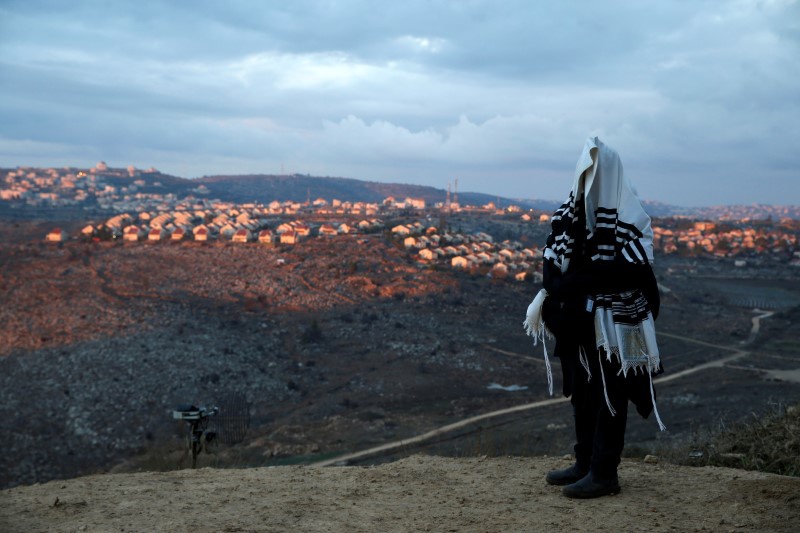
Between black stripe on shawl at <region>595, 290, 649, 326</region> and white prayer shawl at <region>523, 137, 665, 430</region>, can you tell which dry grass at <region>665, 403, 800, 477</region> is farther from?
black stripe on shawl at <region>595, 290, 649, 326</region>

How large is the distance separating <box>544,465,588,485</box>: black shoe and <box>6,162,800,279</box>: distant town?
33.3 metres

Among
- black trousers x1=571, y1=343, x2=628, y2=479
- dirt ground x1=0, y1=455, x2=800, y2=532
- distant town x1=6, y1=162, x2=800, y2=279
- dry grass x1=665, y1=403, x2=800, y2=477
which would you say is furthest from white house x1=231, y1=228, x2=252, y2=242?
black trousers x1=571, y1=343, x2=628, y2=479

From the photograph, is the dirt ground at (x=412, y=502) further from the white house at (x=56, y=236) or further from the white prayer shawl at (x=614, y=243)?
the white house at (x=56, y=236)

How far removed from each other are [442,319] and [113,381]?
666 inches

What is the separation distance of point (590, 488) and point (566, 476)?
33 cm

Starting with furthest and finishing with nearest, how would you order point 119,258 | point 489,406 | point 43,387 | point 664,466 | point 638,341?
point 119,258, point 43,387, point 489,406, point 664,466, point 638,341

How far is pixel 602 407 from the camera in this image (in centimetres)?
446

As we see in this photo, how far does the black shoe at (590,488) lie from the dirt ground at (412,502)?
0.06 meters

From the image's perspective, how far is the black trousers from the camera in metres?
4.43

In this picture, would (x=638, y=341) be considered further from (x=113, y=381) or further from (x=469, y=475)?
(x=113, y=381)

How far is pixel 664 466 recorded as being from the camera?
18.4 feet

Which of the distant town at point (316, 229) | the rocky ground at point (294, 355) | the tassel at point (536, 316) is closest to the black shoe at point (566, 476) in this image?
the tassel at point (536, 316)

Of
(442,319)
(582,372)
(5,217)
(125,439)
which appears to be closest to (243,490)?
(582,372)

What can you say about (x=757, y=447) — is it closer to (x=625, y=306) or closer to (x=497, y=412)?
(x=625, y=306)
